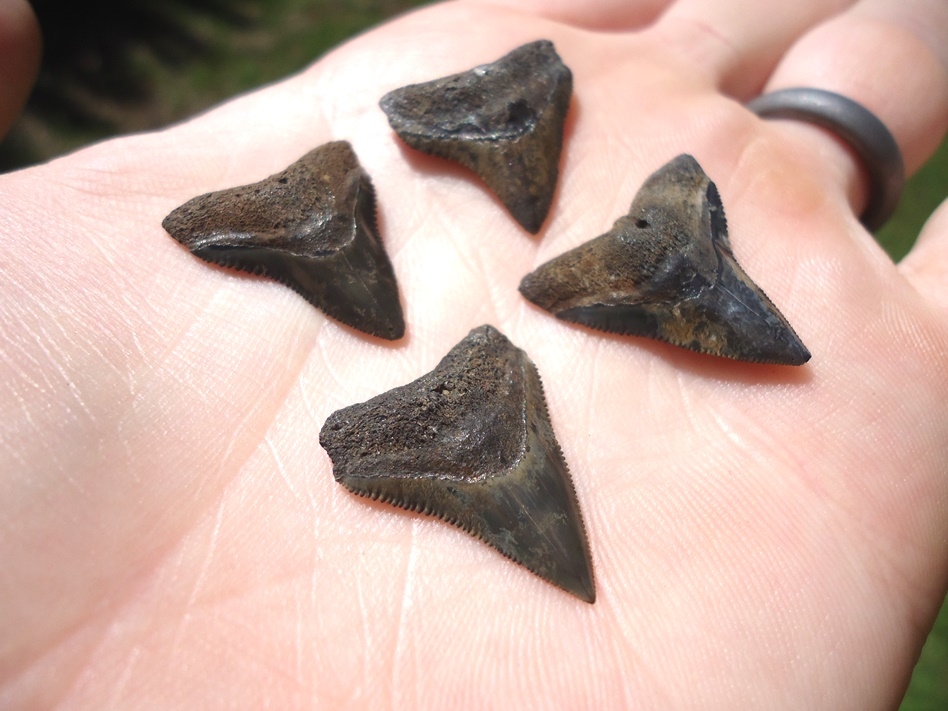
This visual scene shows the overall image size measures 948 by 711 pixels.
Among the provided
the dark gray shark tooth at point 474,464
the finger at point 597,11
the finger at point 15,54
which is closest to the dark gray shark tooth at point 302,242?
the dark gray shark tooth at point 474,464

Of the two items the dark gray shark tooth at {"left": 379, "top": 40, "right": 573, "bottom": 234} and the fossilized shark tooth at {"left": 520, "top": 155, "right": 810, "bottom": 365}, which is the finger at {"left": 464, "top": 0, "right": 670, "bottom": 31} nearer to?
the dark gray shark tooth at {"left": 379, "top": 40, "right": 573, "bottom": 234}

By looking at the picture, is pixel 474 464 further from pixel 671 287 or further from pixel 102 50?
pixel 102 50

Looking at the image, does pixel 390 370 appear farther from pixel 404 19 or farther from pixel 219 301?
pixel 404 19

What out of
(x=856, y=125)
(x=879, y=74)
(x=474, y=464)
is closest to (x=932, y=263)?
(x=856, y=125)

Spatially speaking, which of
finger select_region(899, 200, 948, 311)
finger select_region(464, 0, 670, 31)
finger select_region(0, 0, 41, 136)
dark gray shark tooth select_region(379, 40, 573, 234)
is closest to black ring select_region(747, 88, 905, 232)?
finger select_region(899, 200, 948, 311)

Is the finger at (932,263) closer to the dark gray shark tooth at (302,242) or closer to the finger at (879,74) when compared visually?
the finger at (879,74)

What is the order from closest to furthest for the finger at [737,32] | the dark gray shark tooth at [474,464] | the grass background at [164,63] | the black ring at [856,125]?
the dark gray shark tooth at [474,464] → the black ring at [856,125] → the finger at [737,32] → the grass background at [164,63]
